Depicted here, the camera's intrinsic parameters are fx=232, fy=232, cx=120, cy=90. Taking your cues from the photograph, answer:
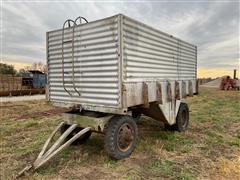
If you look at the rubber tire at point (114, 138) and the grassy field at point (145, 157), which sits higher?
the rubber tire at point (114, 138)

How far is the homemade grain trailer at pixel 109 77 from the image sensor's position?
4199mm

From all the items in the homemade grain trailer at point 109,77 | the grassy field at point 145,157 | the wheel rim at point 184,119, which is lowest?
the grassy field at point 145,157

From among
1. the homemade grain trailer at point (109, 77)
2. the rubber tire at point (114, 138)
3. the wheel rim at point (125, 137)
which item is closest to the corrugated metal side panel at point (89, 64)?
the homemade grain trailer at point (109, 77)

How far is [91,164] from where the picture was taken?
4453 mm

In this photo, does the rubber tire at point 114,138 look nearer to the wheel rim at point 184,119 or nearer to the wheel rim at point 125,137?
the wheel rim at point 125,137

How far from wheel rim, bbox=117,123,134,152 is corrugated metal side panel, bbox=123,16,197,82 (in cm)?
98

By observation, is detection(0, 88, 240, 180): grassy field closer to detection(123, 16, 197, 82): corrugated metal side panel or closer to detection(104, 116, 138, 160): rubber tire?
detection(104, 116, 138, 160): rubber tire

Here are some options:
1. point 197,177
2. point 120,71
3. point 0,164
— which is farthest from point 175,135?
point 0,164

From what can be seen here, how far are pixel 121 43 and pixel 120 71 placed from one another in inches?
19.2

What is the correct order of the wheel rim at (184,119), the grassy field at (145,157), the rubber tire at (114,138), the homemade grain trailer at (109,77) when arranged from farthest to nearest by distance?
the wheel rim at (184,119) < the rubber tire at (114,138) < the homemade grain trailer at (109,77) < the grassy field at (145,157)

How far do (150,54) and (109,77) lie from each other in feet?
4.09

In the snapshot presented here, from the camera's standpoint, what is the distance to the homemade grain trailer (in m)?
4.20

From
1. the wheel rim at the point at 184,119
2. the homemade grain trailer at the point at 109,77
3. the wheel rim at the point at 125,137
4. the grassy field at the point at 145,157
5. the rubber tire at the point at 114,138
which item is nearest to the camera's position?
the grassy field at the point at 145,157

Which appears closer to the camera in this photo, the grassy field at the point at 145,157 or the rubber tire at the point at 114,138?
the grassy field at the point at 145,157
